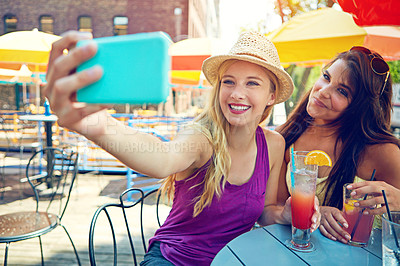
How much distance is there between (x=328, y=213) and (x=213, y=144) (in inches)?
24.6

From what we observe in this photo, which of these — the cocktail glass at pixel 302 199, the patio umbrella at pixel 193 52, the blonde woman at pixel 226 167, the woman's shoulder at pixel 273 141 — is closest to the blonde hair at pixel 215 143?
the blonde woman at pixel 226 167

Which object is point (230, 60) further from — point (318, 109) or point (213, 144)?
point (318, 109)

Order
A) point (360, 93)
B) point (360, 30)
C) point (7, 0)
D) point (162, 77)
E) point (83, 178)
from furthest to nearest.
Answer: point (7, 0) → point (83, 178) → point (360, 30) → point (360, 93) → point (162, 77)

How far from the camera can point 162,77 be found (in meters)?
0.52

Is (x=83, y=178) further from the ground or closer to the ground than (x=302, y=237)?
closer to the ground

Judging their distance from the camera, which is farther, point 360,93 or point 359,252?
point 360,93

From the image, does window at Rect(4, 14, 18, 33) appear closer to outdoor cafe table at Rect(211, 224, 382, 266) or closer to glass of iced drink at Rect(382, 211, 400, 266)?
outdoor cafe table at Rect(211, 224, 382, 266)

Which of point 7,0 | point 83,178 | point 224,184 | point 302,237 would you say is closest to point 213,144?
point 224,184

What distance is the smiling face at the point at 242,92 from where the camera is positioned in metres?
1.47

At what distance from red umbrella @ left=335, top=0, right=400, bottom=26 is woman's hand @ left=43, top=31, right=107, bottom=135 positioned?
48.3 inches

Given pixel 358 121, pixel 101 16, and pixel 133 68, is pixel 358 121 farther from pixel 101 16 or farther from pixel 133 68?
pixel 101 16

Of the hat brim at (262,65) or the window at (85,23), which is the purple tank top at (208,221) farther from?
the window at (85,23)

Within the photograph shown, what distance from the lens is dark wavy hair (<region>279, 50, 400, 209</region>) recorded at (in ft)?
5.57

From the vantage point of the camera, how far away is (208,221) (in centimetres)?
145
